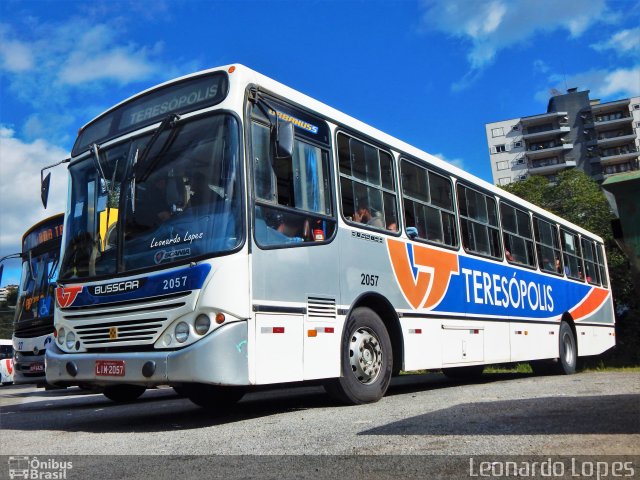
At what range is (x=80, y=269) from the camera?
6.66m

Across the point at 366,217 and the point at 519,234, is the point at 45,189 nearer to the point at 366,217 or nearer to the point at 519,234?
the point at 366,217

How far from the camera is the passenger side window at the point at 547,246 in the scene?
42.9 feet

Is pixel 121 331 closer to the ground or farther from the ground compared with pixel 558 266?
closer to the ground

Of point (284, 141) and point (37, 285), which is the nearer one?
point (284, 141)

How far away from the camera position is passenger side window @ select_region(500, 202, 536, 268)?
11539 millimetres

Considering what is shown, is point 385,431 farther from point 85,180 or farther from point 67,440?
point 85,180

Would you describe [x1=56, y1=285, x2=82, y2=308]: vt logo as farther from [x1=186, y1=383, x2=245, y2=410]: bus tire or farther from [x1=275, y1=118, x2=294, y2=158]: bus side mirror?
[x1=275, y1=118, x2=294, y2=158]: bus side mirror

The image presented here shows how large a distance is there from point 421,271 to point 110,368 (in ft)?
13.9

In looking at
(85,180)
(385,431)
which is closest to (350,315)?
(385,431)

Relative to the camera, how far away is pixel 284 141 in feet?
19.8

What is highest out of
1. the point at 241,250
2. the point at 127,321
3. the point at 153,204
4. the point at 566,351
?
the point at 153,204

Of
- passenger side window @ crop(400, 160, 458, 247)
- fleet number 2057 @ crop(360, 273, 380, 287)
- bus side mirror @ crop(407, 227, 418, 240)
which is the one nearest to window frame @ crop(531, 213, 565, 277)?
passenger side window @ crop(400, 160, 458, 247)

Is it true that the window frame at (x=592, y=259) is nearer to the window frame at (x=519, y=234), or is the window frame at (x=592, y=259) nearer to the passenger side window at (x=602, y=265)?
A: the passenger side window at (x=602, y=265)

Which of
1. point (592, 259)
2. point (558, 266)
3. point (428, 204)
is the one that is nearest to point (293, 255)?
point (428, 204)
